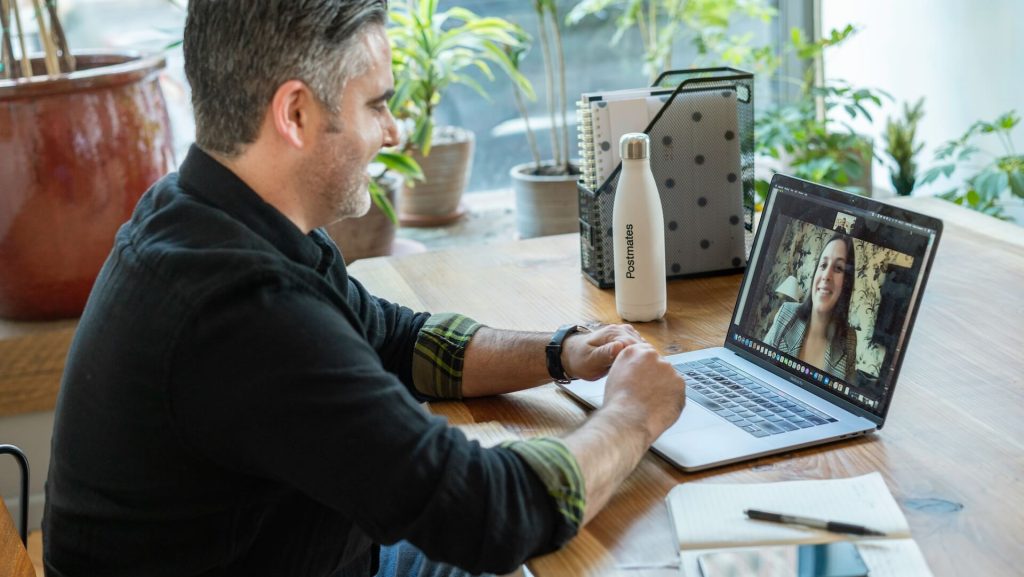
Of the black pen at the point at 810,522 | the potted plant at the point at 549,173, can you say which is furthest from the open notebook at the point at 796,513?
the potted plant at the point at 549,173

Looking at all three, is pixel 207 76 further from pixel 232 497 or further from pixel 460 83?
pixel 460 83

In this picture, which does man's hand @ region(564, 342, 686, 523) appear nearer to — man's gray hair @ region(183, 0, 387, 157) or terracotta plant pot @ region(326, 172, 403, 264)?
man's gray hair @ region(183, 0, 387, 157)

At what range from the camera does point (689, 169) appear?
67.1 inches

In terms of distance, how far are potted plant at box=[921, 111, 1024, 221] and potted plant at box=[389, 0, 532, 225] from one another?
1152 mm

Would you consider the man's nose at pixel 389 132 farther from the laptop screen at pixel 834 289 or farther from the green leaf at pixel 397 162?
the green leaf at pixel 397 162

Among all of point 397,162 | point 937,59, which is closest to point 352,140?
point 397,162

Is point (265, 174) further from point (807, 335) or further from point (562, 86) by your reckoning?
point (562, 86)

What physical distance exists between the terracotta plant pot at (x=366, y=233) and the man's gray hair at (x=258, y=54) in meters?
1.74

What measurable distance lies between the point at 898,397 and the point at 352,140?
67 centimetres

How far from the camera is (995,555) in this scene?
3.04 ft

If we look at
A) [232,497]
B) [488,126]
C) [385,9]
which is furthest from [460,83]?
[232,497]

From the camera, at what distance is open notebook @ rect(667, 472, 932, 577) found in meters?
0.94

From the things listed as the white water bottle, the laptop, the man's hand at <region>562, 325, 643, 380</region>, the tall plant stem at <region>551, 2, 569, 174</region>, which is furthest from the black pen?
the tall plant stem at <region>551, 2, 569, 174</region>

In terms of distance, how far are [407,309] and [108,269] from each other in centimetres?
47
